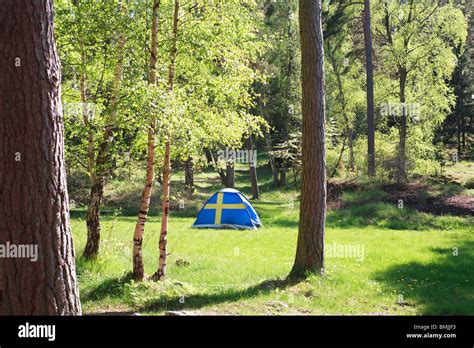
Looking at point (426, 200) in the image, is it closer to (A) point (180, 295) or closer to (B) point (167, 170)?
(B) point (167, 170)

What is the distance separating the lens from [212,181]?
136 ft

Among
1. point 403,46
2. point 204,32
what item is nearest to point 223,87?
point 204,32

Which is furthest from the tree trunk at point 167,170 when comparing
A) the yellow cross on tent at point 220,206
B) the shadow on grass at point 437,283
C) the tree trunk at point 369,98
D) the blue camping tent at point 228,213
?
the tree trunk at point 369,98

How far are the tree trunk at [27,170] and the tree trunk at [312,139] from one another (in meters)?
5.69

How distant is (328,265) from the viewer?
10.8 meters

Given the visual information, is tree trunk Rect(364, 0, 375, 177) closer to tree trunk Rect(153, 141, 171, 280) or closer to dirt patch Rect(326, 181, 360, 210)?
dirt patch Rect(326, 181, 360, 210)

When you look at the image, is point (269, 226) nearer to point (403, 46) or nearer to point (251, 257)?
point (251, 257)

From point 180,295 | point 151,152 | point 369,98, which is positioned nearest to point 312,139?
point 151,152

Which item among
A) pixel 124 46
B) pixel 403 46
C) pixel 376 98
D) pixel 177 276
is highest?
pixel 403 46

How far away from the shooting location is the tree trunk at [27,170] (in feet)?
14.1

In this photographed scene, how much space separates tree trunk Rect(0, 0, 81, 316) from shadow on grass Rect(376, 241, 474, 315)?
574 cm

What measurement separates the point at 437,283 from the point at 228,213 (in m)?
11.0

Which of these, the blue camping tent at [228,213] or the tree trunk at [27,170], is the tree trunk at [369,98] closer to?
the blue camping tent at [228,213]

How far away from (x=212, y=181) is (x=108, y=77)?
3099 cm
